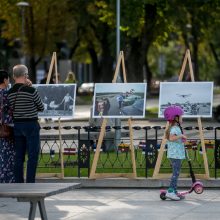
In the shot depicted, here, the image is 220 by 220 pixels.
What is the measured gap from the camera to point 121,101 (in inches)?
626

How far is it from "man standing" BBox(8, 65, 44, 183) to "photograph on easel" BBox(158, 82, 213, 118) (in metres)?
2.92

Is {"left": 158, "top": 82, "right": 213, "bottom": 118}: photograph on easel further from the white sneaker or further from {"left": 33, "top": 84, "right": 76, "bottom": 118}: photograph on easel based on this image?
the white sneaker

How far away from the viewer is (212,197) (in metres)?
14.2

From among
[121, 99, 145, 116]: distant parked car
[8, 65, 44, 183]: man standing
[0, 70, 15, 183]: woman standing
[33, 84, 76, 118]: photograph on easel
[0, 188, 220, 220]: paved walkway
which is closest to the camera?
[0, 188, 220, 220]: paved walkway

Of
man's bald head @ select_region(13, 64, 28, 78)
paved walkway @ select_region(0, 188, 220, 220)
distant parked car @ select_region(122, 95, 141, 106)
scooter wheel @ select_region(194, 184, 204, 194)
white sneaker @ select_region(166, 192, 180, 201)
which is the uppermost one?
man's bald head @ select_region(13, 64, 28, 78)

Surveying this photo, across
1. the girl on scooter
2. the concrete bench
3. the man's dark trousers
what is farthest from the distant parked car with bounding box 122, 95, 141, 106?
the concrete bench

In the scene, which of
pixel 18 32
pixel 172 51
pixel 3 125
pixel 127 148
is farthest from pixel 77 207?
pixel 172 51

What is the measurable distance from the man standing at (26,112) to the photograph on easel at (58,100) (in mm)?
2551

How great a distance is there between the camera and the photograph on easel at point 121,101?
15797 millimetres

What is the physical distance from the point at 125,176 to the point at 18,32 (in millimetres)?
37875

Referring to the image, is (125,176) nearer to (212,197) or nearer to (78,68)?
(212,197)

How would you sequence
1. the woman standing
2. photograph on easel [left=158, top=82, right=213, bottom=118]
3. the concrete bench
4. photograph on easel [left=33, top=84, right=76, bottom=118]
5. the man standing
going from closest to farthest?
the concrete bench < the man standing < the woman standing < photograph on easel [left=158, top=82, right=213, bottom=118] < photograph on easel [left=33, top=84, right=76, bottom=118]

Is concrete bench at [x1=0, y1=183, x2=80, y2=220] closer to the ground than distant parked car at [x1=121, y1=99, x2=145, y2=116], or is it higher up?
closer to the ground

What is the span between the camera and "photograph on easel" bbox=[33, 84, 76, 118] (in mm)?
15992
